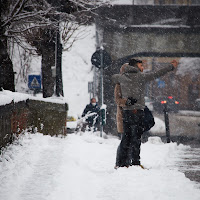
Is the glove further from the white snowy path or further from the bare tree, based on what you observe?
the bare tree

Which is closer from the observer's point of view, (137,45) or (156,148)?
(156,148)

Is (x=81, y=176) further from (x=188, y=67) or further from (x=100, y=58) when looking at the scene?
(x=188, y=67)

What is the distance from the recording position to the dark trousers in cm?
643

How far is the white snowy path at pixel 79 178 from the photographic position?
4.56 m

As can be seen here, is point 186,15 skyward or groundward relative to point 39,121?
skyward

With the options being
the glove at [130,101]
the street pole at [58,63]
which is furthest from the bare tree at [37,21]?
the glove at [130,101]

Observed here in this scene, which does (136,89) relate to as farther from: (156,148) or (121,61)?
(121,61)

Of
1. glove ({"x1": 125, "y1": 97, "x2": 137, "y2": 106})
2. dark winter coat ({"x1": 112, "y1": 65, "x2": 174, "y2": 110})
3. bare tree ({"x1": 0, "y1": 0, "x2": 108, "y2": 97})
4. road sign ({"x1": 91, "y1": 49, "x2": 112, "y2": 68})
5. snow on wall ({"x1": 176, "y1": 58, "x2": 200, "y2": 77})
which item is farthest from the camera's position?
snow on wall ({"x1": 176, "y1": 58, "x2": 200, "y2": 77})

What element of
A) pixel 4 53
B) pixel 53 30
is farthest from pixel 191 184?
pixel 53 30

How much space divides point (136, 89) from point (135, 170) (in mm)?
1237

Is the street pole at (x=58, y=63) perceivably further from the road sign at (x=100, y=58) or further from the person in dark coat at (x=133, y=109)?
the person in dark coat at (x=133, y=109)

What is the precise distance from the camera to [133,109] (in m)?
6.40

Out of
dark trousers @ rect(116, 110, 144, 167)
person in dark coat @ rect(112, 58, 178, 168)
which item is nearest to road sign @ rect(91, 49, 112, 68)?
person in dark coat @ rect(112, 58, 178, 168)

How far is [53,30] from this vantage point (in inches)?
508
